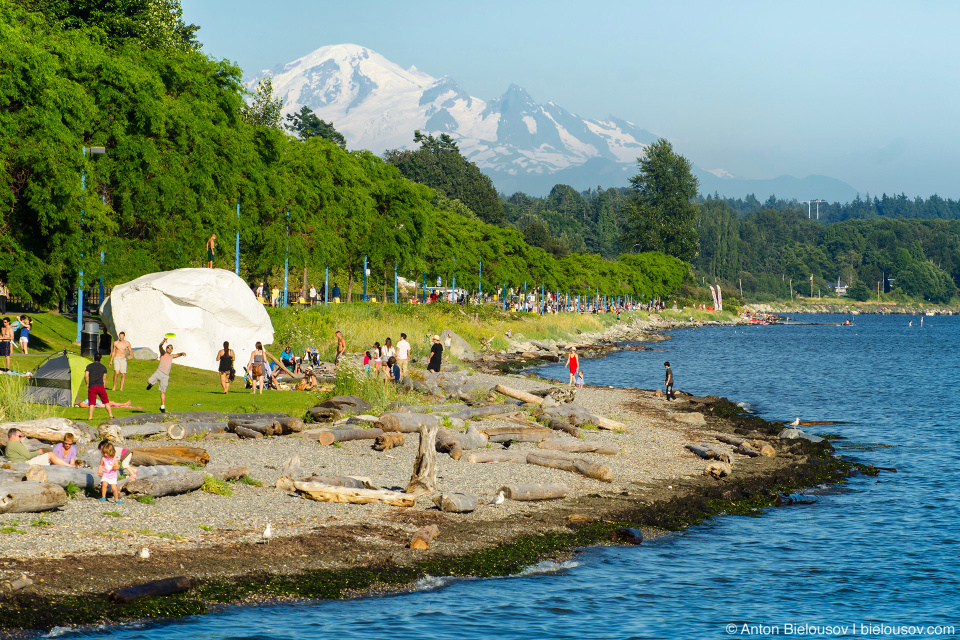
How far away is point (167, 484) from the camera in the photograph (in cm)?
1484

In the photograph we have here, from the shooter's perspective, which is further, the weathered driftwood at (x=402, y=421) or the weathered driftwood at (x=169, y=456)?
the weathered driftwood at (x=402, y=421)

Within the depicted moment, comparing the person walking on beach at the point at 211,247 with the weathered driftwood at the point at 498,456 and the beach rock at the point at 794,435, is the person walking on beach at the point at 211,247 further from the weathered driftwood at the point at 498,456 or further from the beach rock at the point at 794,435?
the beach rock at the point at 794,435

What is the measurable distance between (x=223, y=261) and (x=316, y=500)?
1791 inches

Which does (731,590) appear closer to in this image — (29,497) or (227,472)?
(227,472)

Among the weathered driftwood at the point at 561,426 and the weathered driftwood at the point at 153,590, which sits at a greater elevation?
the weathered driftwood at the point at 561,426

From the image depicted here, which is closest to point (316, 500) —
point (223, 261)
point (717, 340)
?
point (223, 261)

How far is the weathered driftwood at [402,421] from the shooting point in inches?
879

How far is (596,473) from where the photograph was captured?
19.9 metres

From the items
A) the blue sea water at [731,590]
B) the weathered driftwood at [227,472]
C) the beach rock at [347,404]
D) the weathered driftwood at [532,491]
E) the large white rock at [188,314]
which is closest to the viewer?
the blue sea water at [731,590]

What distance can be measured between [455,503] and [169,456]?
5660 millimetres

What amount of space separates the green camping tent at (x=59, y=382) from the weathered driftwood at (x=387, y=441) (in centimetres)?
833

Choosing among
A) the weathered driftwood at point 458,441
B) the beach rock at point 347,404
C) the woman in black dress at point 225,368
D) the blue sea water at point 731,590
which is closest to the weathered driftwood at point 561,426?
the weathered driftwood at point 458,441

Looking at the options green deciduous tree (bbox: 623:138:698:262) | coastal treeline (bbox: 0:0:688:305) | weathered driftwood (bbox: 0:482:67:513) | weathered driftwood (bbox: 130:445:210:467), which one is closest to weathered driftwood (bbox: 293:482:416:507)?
weathered driftwood (bbox: 130:445:210:467)

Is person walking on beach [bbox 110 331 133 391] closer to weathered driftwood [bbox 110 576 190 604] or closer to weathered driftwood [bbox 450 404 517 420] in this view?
weathered driftwood [bbox 450 404 517 420]
